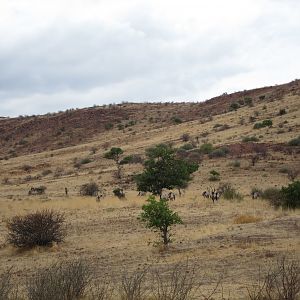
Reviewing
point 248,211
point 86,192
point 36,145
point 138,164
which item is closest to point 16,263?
point 248,211

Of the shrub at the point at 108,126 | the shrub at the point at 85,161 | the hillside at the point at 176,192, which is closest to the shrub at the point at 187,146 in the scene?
the hillside at the point at 176,192

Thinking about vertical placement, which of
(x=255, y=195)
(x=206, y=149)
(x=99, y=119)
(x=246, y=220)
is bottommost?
(x=246, y=220)

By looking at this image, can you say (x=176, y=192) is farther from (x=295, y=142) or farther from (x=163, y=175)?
(x=295, y=142)

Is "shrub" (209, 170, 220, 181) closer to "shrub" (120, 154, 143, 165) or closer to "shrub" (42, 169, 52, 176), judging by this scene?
"shrub" (120, 154, 143, 165)

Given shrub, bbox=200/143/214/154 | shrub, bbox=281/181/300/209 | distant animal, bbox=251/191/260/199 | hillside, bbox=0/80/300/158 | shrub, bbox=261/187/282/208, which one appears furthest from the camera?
hillside, bbox=0/80/300/158

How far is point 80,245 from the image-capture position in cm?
1875

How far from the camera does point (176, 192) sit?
121ft

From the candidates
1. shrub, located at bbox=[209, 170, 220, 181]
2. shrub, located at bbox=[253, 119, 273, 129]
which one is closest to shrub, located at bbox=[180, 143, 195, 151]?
shrub, located at bbox=[253, 119, 273, 129]

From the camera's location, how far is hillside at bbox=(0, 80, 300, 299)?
50.4 ft

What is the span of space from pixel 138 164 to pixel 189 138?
11.7 m

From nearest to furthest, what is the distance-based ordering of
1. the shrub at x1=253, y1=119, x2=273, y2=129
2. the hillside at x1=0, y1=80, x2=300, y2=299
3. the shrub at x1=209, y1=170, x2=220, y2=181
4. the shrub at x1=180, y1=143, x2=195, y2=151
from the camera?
the hillside at x1=0, y1=80, x2=300, y2=299, the shrub at x1=209, y1=170, x2=220, y2=181, the shrub at x1=180, y1=143, x2=195, y2=151, the shrub at x1=253, y1=119, x2=273, y2=129

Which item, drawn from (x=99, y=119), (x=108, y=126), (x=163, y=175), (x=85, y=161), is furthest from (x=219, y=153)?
(x=99, y=119)

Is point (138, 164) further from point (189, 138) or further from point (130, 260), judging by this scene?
point (130, 260)

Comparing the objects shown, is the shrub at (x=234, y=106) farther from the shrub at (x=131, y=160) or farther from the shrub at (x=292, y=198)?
the shrub at (x=292, y=198)
